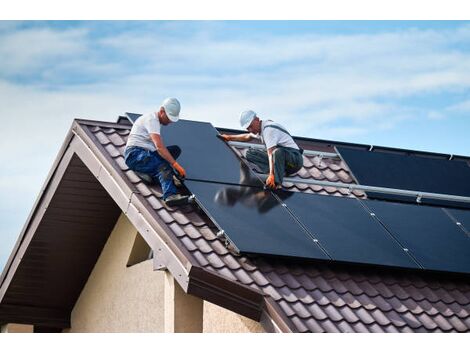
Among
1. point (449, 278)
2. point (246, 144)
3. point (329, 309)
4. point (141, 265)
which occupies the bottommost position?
point (329, 309)

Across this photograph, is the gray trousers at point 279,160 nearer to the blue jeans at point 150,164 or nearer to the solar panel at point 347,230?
the solar panel at point 347,230

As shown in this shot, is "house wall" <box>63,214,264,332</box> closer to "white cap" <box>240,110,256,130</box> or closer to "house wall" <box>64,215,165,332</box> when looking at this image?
"house wall" <box>64,215,165,332</box>

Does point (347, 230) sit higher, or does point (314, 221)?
point (314, 221)

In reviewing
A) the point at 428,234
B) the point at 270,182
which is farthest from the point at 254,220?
the point at 428,234

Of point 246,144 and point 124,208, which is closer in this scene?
point 124,208

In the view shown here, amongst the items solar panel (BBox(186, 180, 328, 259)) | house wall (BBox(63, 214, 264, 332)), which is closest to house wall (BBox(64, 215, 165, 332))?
house wall (BBox(63, 214, 264, 332))

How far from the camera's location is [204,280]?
528 inches

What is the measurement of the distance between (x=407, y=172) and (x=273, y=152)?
2737mm

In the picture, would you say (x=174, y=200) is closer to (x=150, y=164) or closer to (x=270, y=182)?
(x=150, y=164)

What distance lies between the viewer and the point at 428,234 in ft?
51.4

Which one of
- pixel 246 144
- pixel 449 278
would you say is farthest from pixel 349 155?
pixel 449 278

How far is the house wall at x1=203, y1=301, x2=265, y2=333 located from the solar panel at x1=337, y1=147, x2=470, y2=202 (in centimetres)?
321

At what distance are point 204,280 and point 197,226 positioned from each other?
133 centimetres

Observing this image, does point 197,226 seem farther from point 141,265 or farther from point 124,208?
point 141,265
